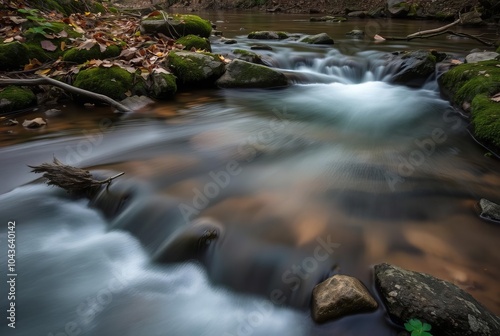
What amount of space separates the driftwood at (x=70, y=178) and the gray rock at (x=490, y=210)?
316 cm

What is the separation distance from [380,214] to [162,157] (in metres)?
2.32

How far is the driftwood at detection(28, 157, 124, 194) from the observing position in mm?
2949

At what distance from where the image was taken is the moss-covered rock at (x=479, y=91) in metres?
3.85

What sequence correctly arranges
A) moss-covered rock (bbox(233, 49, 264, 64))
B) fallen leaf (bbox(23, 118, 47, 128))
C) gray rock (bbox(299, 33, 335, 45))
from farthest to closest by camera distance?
gray rock (bbox(299, 33, 335, 45)), moss-covered rock (bbox(233, 49, 264, 64)), fallen leaf (bbox(23, 118, 47, 128))

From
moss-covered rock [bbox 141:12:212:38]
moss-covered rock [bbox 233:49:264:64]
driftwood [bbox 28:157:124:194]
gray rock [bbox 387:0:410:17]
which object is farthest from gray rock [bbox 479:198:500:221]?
gray rock [bbox 387:0:410:17]

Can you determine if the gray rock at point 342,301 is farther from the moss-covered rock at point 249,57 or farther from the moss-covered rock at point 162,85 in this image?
the moss-covered rock at point 249,57

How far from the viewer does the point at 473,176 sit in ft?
10.9

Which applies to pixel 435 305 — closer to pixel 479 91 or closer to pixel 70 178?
pixel 70 178

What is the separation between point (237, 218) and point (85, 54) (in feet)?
15.0

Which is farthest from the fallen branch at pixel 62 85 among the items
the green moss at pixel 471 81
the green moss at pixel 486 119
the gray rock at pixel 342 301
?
the green moss at pixel 471 81

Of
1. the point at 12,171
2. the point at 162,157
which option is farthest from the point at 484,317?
the point at 12,171

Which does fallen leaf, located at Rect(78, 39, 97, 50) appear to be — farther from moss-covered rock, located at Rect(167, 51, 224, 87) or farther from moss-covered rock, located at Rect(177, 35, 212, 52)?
moss-covered rock, located at Rect(177, 35, 212, 52)

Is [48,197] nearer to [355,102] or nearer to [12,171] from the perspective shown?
[12,171]

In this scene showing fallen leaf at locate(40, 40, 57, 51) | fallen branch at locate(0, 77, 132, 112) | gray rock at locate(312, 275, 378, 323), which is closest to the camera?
gray rock at locate(312, 275, 378, 323)
